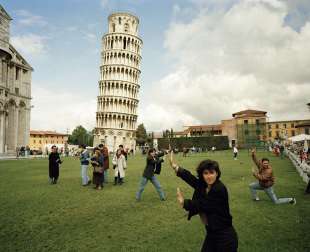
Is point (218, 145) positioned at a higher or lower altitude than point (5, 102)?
lower

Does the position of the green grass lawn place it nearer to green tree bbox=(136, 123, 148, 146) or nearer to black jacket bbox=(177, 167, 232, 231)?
black jacket bbox=(177, 167, 232, 231)

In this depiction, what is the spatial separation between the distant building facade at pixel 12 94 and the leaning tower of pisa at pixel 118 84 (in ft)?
86.4

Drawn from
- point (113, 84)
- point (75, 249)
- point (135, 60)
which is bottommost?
point (75, 249)

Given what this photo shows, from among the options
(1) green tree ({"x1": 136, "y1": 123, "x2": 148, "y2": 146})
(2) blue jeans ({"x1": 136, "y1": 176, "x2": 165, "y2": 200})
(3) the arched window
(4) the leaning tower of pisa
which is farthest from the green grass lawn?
(1) green tree ({"x1": 136, "y1": 123, "x2": 148, "y2": 146})

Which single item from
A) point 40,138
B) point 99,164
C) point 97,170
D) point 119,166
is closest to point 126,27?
point 40,138

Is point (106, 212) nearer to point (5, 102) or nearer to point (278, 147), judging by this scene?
point (278, 147)

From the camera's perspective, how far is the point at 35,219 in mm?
7539

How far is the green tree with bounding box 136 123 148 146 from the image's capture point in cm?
10063

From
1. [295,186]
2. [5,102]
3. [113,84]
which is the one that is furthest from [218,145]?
[295,186]

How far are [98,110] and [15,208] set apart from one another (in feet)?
249

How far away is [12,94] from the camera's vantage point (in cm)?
5181

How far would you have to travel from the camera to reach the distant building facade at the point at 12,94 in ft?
150

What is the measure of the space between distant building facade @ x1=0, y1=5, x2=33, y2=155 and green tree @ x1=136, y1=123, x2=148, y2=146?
48978 mm

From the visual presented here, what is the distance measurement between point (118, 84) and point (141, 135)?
2644cm
